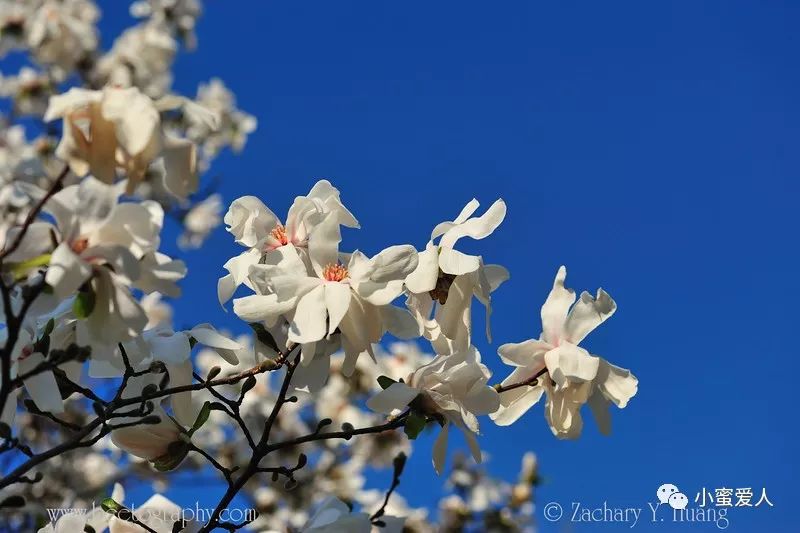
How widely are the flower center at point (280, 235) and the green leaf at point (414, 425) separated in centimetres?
33

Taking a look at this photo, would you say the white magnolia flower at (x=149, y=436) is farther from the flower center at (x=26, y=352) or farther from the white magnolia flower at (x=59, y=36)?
the white magnolia flower at (x=59, y=36)

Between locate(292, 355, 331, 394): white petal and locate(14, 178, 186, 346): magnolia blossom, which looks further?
locate(292, 355, 331, 394): white petal

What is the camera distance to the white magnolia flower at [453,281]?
1172mm

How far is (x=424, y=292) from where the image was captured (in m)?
1.22

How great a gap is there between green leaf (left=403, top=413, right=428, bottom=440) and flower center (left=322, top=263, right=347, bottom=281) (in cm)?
22

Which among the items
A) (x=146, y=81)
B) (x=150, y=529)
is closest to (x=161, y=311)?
(x=146, y=81)

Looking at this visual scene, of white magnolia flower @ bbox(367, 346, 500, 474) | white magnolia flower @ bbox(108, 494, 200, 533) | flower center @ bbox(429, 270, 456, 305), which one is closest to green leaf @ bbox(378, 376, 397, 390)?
white magnolia flower @ bbox(367, 346, 500, 474)

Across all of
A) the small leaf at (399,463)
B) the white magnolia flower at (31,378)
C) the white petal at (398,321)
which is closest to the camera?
the white magnolia flower at (31,378)

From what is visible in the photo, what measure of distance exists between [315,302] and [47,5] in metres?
4.90

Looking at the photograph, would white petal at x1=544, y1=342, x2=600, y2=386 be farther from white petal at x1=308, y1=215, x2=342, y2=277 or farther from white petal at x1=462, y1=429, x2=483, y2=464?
white petal at x1=308, y1=215, x2=342, y2=277

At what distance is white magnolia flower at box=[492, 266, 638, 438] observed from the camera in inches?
48.2

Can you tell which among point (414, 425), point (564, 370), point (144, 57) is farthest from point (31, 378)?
point (144, 57)

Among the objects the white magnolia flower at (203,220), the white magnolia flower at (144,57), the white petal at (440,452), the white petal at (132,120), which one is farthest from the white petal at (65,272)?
the white magnolia flower at (203,220)

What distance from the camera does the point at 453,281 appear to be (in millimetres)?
1203
